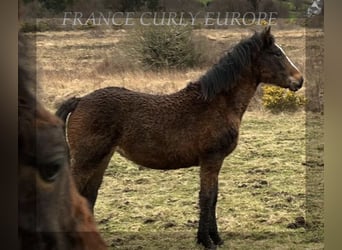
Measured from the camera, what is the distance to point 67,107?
3.27m

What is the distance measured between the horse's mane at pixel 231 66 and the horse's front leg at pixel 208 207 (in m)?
0.42

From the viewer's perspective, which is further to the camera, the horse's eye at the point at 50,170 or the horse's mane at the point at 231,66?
the horse's mane at the point at 231,66

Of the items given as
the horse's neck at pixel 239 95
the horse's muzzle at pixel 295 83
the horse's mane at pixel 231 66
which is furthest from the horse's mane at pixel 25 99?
the horse's muzzle at pixel 295 83

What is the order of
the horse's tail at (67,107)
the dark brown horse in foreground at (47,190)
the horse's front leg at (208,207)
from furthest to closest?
the horse's front leg at (208,207) → the horse's tail at (67,107) → the dark brown horse in foreground at (47,190)

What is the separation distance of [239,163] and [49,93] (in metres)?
1.11

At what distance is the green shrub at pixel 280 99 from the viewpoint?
10.9ft

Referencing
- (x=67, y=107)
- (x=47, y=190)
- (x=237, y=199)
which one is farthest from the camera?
(x=237, y=199)

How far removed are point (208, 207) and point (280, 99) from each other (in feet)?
2.37

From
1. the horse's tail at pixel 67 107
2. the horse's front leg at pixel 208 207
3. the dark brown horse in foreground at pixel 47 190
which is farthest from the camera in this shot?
the horse's front leg at pixel 208 207

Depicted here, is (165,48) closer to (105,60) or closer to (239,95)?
(105,60)

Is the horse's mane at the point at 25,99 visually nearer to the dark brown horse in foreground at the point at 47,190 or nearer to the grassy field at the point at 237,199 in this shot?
the dark brown horse in foreground at the point at 47,190

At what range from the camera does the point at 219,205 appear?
338cm

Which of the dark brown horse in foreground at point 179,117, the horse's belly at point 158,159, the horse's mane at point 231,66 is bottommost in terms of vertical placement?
the horse's belly at point 158,159

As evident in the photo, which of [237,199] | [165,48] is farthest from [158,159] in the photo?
[165,48]
